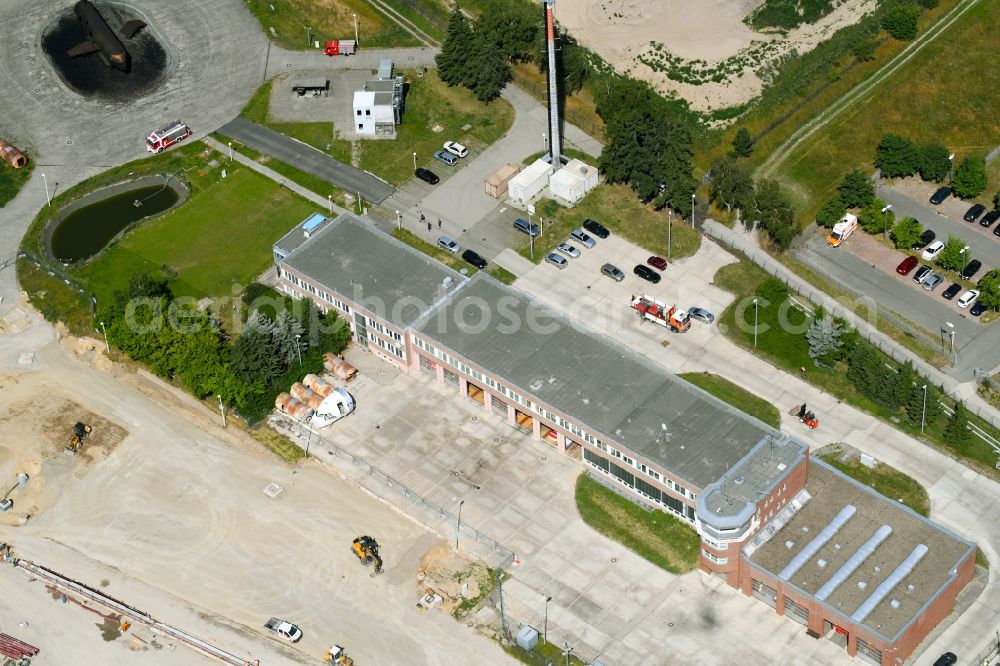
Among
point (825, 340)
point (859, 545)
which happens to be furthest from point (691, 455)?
point (825, 340)

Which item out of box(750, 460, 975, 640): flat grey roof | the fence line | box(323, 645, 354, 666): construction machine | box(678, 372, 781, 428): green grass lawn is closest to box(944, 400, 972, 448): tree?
box(750, 460, 975, 640): flat grey roof

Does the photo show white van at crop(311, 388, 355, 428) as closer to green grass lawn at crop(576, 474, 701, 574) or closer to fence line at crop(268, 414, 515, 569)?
fence line at crop(268, 414, 515, 569)

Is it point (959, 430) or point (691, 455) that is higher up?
point (959, 430)

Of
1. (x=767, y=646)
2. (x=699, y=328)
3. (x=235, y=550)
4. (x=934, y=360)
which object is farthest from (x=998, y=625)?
(x=235, y=550)

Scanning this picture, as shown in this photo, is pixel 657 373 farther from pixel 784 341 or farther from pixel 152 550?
pixel 152 550

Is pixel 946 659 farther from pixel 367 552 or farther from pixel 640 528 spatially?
pixel 367 552
